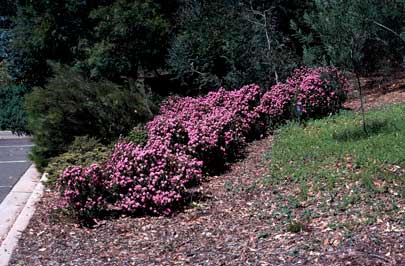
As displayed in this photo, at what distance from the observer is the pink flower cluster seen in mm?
10922

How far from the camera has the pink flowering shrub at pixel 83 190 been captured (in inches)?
287

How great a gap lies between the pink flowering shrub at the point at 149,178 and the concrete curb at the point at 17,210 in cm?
115

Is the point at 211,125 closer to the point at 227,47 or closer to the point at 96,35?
the point at 227,47

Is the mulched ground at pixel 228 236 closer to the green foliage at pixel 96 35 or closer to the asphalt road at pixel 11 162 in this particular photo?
the asphalt road at pixel 11 162

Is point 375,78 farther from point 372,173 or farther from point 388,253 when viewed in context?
point 388,253

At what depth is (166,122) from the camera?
9430 millimetres

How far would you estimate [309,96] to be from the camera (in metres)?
11.0

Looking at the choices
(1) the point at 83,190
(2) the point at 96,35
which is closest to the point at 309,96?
(1) the point at 83,190

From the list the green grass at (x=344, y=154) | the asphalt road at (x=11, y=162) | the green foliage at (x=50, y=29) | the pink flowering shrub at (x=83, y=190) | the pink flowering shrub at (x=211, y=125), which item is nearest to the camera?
the green grass at (x=344, y=154)

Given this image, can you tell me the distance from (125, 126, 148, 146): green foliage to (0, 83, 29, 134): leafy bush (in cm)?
777

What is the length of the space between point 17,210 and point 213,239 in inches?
135

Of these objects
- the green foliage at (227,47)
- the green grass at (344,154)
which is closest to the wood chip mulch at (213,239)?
the green grass at (344,154)

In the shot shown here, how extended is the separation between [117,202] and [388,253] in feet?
11.2

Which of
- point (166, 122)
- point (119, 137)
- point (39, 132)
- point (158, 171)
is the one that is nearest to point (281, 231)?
point (158, 171)
